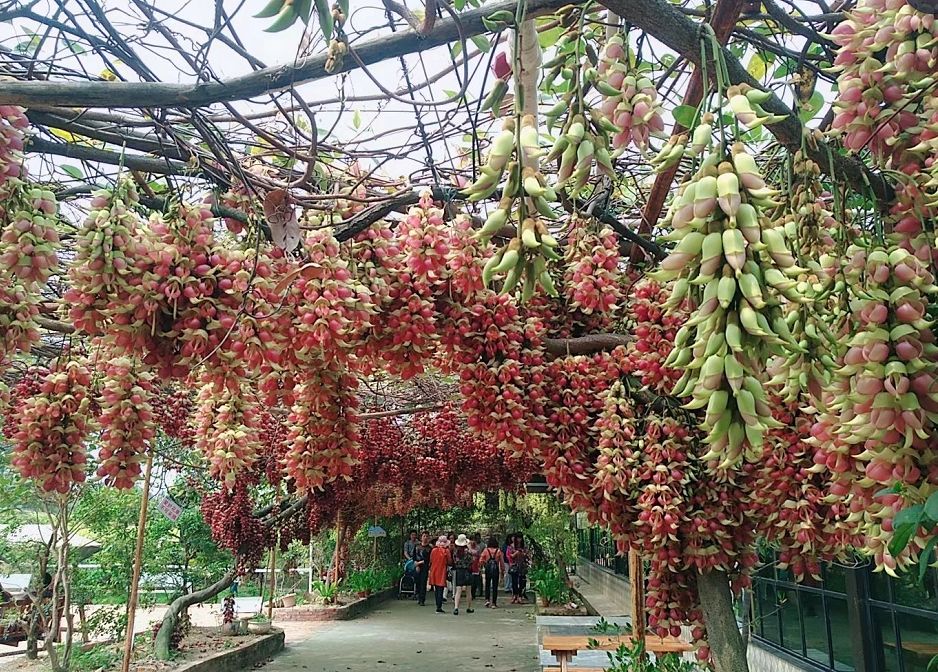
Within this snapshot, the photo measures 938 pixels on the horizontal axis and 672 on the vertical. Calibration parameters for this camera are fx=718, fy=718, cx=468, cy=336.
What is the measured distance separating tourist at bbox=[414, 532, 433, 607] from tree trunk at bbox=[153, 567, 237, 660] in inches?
292

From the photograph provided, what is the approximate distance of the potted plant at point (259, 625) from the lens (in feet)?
29.6

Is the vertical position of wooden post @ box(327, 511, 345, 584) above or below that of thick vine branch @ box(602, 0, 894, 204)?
below

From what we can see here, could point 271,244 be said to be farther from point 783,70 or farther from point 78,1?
point 783,70

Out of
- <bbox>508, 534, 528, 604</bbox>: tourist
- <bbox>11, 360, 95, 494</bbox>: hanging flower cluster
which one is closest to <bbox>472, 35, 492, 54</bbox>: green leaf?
<bbox>11, 360, 95, 494</bbox>: hanging flower cluster

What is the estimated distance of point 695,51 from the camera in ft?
4.12

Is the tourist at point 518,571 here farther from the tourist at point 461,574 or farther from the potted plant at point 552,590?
the potted plant at point 552,590

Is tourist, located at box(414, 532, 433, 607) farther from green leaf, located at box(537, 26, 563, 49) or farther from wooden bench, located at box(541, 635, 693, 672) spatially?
green leaf, located at box(537, 26, 563, 49)

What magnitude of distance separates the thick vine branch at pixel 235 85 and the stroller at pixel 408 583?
15361 mm

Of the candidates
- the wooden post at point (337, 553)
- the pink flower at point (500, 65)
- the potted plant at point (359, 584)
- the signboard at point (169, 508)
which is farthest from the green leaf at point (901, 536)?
the potted plant at point (359, 584)

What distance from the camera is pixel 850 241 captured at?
4.76 ft

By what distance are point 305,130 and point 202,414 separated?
1546 millimetres

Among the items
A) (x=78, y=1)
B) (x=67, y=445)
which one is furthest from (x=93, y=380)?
(x=78, y=1)

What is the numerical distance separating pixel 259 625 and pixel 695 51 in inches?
386

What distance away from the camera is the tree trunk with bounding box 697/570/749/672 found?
3.03 metres
